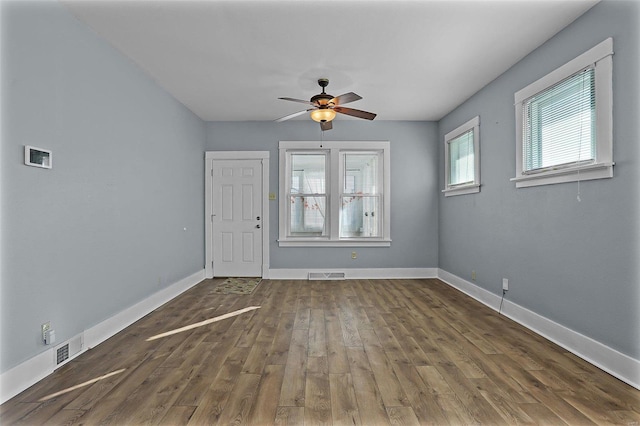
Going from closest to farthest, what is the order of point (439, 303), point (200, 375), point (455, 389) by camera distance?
point (455, 389)
point (200, 375)
point (439, 303)

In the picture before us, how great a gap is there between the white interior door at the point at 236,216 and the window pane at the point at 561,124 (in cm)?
403

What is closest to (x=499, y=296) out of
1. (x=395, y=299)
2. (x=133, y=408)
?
(x=395, y=299)

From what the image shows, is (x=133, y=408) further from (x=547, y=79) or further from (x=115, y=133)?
(x=547, y=79)

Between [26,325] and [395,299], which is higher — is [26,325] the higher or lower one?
the higher one

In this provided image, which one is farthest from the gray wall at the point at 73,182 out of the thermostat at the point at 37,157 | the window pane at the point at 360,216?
the window pane at the point at 360,216

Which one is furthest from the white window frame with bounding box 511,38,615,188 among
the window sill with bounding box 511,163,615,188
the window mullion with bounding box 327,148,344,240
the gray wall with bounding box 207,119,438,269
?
the window mullion with bounding box 327,148,344,240

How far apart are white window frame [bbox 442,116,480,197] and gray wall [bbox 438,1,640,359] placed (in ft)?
0.40

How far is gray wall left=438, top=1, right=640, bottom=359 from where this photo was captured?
2.31m

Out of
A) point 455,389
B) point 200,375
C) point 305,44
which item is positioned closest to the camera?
point 455,389

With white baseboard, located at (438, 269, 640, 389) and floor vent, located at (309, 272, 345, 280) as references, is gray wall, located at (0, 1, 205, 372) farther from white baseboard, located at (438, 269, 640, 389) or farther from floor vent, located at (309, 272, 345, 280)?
white baseboard, located at (438, 269, 640, 389)

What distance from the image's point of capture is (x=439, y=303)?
13.8ft

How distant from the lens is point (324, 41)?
10.1 feet

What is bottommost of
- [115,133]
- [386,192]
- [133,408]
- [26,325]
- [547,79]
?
[133,408]

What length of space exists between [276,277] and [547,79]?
4586mm
